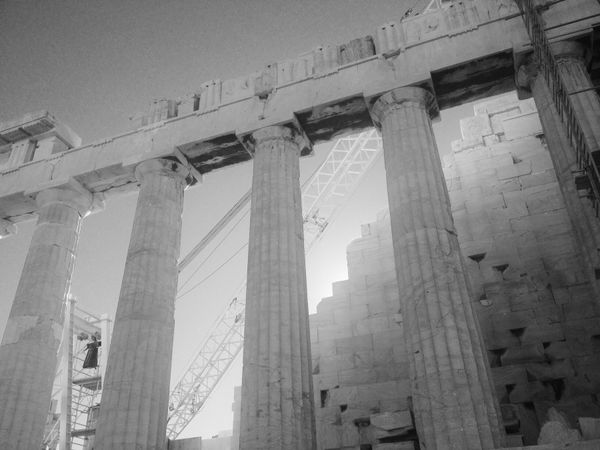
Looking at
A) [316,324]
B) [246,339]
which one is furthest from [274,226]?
[316,324]

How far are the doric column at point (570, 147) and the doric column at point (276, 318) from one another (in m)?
8.92

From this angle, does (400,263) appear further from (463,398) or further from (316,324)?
(316,324)

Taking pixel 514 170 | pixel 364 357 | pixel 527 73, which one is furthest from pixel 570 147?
pixel 364 357

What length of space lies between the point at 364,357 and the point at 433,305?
A: 911 cm

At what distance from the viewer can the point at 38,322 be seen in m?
22.9

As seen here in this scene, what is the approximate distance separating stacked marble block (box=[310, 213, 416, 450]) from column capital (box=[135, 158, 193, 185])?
941 centimetres

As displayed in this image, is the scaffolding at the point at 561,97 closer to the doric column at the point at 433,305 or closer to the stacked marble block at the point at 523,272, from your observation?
the doric column at the point at 433,305

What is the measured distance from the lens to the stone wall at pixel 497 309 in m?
20.1

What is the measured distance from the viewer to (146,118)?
27.2 m

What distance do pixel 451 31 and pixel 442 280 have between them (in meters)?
11.2

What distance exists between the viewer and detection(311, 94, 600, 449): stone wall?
20.1m

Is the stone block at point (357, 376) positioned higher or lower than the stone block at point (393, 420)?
higher

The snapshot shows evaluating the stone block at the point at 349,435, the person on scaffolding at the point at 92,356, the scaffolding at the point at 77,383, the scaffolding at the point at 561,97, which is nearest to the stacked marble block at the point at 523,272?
the stone block at the point at 349,435

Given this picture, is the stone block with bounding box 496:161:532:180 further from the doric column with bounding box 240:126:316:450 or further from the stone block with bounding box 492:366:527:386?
the doric column with bounding box 240:126:316:450
